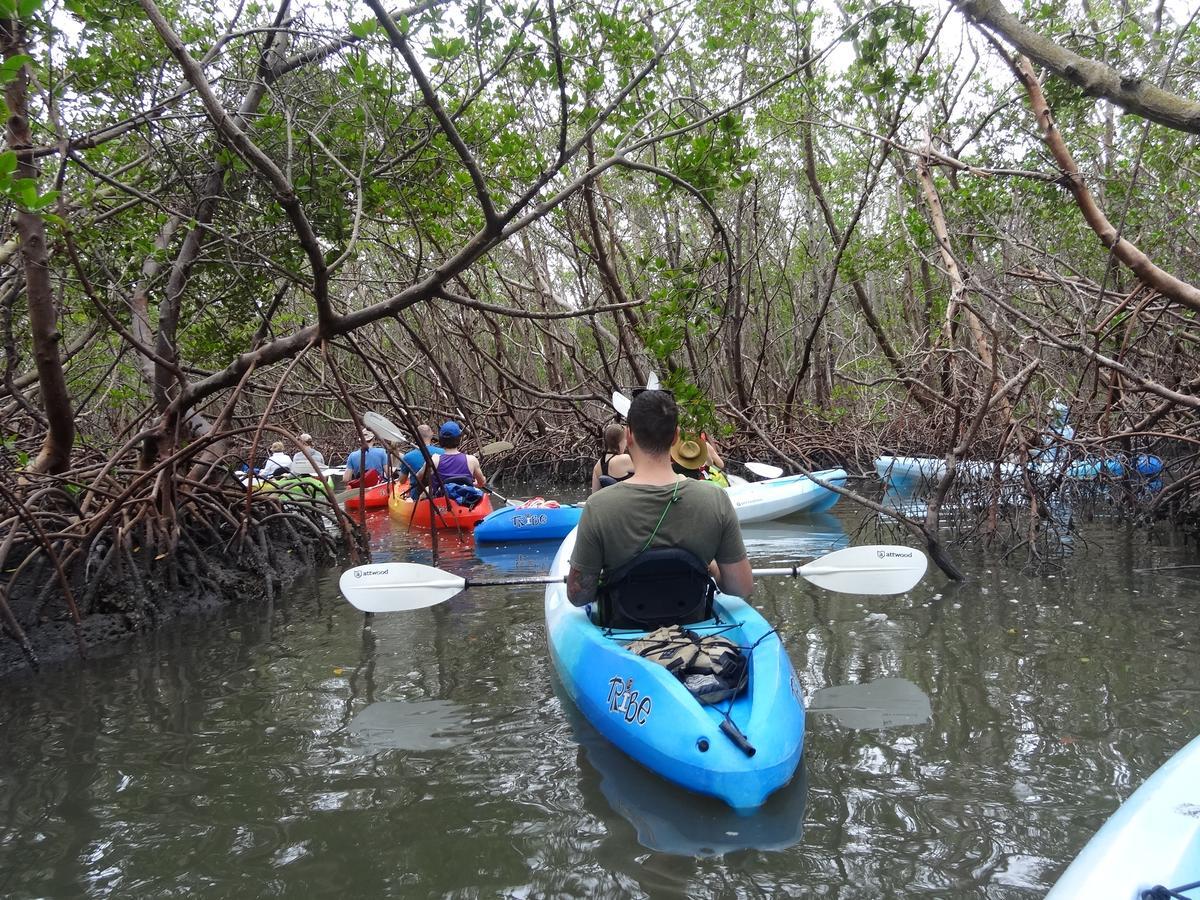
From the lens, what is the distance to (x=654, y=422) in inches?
123

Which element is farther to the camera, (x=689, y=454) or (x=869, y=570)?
(x=689, y=454)

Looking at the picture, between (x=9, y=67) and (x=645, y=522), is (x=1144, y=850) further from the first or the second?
(x=9, y=67)

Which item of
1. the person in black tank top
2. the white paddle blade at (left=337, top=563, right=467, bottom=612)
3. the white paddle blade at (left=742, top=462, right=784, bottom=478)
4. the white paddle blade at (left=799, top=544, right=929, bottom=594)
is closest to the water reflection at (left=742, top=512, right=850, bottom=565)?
the white paddle blade at (left=742, top=462, right=784, bottom=478)

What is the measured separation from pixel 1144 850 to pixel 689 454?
4.68 metres

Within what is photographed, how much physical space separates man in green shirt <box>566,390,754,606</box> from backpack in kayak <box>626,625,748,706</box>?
310 millimetres

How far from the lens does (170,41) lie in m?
3.43

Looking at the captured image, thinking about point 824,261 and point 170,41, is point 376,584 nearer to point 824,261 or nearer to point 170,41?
point 170,41

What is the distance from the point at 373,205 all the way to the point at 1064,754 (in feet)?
17.2

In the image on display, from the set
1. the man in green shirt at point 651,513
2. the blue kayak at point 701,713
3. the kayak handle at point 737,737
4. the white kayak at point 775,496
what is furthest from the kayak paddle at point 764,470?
the kayak handle at point 737,737

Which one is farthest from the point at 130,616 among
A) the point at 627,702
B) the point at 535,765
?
the point at 627,702

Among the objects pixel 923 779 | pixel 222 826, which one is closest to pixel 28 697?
pixel 222 826

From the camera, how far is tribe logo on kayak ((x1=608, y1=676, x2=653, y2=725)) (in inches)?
115

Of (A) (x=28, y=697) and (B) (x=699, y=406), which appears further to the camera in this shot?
(B) (x=699, y=406)

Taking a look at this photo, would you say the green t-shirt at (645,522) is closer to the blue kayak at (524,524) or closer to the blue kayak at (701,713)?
the blue kayak at (701,713)
